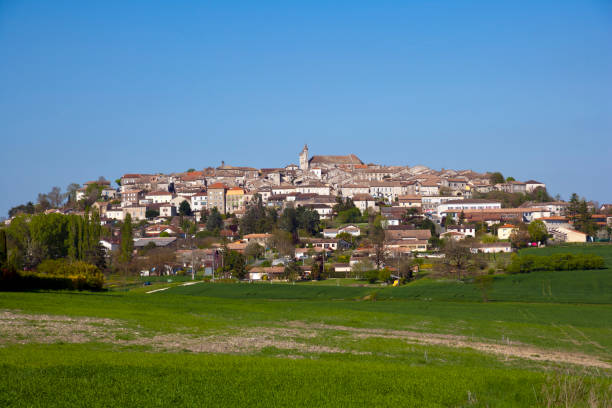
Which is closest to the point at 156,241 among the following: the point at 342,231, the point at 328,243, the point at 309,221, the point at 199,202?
the point at 309,221

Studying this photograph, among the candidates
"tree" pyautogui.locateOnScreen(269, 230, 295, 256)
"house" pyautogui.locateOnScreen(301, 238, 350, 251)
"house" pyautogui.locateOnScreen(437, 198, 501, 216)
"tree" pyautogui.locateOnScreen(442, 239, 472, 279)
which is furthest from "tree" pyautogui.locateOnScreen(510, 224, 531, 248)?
"house" pyautogui.locateOnScreen(437, 198, 501, 216)

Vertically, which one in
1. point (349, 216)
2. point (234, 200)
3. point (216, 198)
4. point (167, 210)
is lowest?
point (349, 216)

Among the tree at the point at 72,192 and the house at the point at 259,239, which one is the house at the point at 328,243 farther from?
the tree at the point at 72,192

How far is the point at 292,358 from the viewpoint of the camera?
16453 mm

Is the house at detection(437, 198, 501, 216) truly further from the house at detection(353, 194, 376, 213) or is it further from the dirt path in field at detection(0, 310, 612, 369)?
the dirt path in field at detection(0, 310, 612, 369)

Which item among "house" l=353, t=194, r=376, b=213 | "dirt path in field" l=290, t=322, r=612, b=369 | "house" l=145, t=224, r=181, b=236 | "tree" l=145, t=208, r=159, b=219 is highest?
"house" l=353, t=194, r=376, b=213

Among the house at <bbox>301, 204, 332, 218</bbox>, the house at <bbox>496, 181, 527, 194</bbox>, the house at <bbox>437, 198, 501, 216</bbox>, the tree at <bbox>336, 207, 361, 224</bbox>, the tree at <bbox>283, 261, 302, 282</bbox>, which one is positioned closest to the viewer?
the tree at <bbox>283, 261, 302, 282</bbox>

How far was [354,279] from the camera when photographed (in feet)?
238

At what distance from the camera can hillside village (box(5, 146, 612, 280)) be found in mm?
88750

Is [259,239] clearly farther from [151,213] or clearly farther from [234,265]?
[151,213]

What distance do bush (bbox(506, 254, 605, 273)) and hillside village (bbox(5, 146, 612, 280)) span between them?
1177 cm

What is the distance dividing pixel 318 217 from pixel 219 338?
9793 cm

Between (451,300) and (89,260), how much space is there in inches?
1542

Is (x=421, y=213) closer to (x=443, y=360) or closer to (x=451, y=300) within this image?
(x=451, y=300)
